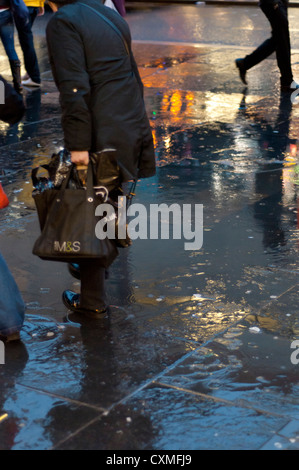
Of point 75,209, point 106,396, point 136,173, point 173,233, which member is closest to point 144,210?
point 173,233

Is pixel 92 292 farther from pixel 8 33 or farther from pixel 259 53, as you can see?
pixel 8 33

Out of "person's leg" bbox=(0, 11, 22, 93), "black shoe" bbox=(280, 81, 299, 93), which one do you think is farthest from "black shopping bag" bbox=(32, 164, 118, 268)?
"person's leg" bbox=(0, 11, 22, 93)

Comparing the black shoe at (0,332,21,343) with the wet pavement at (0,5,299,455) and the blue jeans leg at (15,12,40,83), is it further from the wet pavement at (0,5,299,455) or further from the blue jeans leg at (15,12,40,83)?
the blue jeans leg at (15,12,40,83)

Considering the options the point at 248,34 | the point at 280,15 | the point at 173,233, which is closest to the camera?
the point at 173,233

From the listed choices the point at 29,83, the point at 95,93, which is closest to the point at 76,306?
the point at 95,93

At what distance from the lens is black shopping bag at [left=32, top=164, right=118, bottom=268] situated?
4.32 metres

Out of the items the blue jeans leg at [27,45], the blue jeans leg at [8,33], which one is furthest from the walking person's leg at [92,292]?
the blue jeans leg at [27,45]

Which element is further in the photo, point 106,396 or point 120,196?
point 120,196

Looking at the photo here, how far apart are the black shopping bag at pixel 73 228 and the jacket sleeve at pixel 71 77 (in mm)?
201

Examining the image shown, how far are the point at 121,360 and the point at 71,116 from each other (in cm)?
133

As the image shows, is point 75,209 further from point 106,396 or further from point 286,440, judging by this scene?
point 286,440

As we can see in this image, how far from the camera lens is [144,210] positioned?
6.34 metres

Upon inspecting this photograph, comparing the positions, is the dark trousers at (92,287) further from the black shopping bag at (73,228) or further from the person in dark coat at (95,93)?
the black shopping bag at (73,228)

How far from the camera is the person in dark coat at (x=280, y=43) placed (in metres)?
9.75
